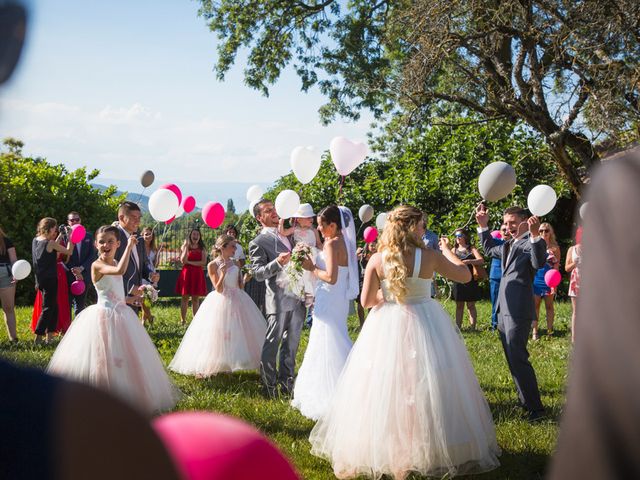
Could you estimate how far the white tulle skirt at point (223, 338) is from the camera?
846cm

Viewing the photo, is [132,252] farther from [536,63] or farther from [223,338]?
[536,63]

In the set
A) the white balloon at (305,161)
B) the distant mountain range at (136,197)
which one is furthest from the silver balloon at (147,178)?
the white balloon at (305,161)

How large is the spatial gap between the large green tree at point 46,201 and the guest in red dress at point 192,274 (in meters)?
3.96

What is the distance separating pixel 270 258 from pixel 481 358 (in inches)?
150

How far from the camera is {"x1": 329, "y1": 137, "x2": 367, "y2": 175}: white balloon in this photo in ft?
26.5

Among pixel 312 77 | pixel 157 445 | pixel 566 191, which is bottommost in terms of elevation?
pixel 157 445

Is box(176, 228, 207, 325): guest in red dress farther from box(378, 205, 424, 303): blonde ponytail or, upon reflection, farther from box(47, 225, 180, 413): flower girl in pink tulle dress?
box(378, 205, 424, 303): blonde ponytail

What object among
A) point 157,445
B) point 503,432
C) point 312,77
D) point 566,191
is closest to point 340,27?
point 312,77

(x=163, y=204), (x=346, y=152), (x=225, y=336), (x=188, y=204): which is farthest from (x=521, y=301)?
(x=188, y=204)

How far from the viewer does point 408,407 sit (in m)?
4.85

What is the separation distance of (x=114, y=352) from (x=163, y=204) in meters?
2.82

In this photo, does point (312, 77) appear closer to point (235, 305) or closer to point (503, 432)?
point (235, 305)

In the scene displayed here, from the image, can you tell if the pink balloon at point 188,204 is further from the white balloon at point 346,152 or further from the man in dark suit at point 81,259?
the white balloon at point 346,152

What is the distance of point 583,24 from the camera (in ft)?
31.3
